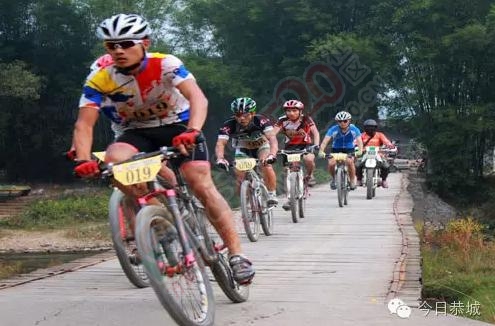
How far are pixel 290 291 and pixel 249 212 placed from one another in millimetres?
3196

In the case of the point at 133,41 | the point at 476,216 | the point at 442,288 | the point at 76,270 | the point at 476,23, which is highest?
the point at 476,23

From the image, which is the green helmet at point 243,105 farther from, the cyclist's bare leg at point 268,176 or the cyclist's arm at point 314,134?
the cyclist's arm at point 314,134

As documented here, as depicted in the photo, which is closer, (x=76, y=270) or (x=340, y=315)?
(x=340, y=315)

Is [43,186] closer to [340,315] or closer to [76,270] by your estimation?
[76,270]

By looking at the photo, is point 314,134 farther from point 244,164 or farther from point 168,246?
point 168,246

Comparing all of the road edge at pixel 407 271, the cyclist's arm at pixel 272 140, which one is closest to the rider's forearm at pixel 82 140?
the road edge at pixel 407 271

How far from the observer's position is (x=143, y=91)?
4379 millimetres

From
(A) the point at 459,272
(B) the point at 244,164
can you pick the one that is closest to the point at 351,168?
(A) the point at 459,272

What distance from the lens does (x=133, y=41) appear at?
4180 mm

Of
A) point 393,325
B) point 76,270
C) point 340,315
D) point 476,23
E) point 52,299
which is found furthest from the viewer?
point 476,23

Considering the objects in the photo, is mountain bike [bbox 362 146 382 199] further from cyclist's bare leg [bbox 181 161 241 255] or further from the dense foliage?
the dense foliage

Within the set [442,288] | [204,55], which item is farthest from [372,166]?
[204,55]

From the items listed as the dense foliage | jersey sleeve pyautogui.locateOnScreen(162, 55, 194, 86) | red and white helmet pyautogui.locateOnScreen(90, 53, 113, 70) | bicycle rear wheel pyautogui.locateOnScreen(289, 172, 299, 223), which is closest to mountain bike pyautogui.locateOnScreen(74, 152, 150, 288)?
red and white helmet pyautogui.locateOnScreen(90, 53, 113, 70)

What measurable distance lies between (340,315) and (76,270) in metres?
2.80
